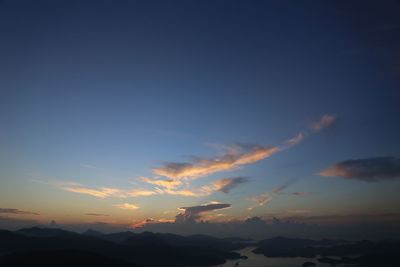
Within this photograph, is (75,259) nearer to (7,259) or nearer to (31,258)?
(31,258)

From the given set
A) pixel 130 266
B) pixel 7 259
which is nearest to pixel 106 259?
pixel 130 266

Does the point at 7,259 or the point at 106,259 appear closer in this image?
the point at 7,259

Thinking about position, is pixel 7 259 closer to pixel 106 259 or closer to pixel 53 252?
pixel 53 252

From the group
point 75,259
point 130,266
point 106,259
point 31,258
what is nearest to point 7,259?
point 31,258

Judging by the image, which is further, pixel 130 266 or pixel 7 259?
pixel 130 266

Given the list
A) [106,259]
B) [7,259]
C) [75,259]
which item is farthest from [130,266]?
[7,259]

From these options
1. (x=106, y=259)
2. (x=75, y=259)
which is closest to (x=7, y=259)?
(x=75, y=259)

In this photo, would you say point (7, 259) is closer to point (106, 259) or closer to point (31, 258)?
point (31, 258)

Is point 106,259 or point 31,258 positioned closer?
point 31,258
